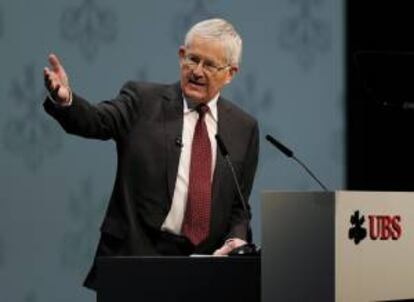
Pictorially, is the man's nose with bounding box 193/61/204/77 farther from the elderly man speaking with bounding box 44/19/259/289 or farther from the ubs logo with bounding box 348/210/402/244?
the ubs logo with bounding box 348/210/402/244

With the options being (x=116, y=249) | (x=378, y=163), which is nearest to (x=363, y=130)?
(x=378, y=163)

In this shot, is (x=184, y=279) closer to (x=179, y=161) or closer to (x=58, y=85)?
(x=58, y=85)

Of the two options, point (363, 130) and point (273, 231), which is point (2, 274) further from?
point (273, 231)

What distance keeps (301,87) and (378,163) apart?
1.47 ft

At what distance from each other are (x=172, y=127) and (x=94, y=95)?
0.90 metres

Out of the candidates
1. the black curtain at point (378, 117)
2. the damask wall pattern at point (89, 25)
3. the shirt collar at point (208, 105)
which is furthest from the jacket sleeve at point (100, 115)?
the black curtain at point (378, 117)

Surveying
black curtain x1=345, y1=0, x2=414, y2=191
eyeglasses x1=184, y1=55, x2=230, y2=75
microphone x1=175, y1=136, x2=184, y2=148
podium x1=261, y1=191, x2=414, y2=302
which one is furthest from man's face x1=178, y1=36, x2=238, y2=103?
black curtain x1=345, y1=0, x2=414, y2=191

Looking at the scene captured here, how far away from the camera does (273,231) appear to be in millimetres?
1639

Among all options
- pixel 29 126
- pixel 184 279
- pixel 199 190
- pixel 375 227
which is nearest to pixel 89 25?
pixel 29 126

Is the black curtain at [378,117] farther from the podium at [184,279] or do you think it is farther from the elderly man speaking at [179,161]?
the podium at [184,279]

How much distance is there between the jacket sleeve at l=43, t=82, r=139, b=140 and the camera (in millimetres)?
2198

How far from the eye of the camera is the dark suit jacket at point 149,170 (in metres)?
2.47

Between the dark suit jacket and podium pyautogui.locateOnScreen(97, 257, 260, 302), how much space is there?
663 mm

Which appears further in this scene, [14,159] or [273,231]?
[14,159]
